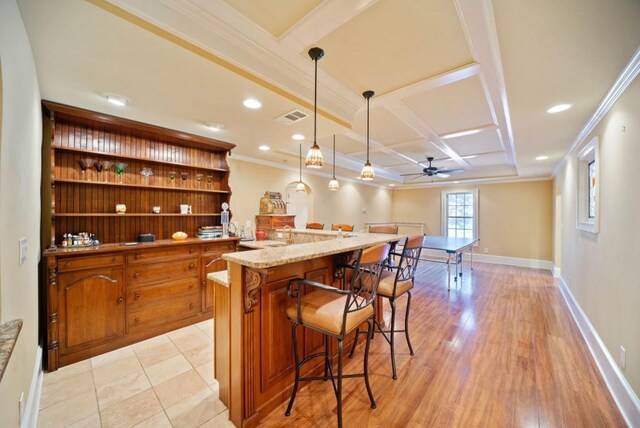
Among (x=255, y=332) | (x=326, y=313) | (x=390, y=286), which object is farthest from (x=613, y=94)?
(x=255, y=332)

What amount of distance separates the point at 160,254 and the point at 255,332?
1866mm

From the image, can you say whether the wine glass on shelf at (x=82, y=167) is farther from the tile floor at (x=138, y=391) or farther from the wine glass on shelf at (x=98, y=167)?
the tile floor at (x=138, y=391)

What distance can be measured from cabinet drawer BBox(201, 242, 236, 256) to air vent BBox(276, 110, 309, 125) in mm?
1791

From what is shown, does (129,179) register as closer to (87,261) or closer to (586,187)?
(87,261)

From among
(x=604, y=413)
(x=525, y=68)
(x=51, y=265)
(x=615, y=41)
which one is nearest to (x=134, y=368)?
(x=51, y=265)

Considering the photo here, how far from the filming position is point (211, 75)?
6.08 ft

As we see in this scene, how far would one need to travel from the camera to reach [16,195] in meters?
1.38

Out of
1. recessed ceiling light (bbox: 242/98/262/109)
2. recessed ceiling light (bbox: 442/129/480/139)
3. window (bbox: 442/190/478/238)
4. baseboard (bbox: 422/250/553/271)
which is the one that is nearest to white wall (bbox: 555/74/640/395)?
recessed ceiling light (bbox: 442/129/480/139)

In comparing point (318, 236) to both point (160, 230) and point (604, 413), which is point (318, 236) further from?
point (604, 413)

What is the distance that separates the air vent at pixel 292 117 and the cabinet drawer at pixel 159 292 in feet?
7.22

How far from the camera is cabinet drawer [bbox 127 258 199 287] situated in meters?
2.63

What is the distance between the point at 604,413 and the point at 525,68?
2.54 metres

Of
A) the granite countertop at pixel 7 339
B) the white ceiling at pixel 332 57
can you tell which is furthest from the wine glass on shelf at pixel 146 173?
the granite countertop at pixel 7 339

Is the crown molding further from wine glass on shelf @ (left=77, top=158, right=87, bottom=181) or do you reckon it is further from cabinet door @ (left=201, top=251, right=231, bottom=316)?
wine glass on shelf @ (left=77, top=158, right=87, bottom=181)
